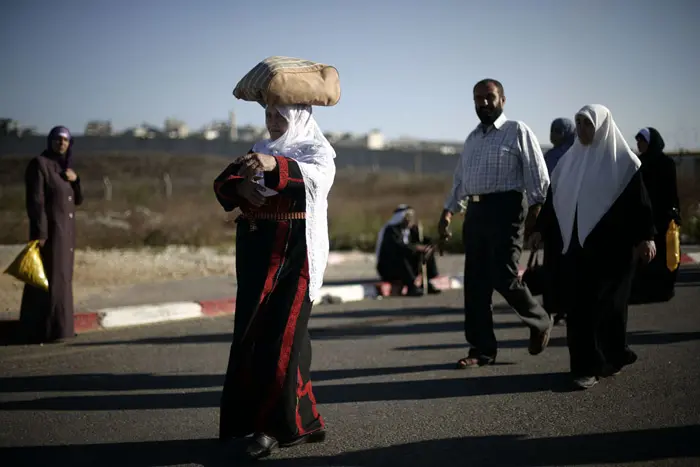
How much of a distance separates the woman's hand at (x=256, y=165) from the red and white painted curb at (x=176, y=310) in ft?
17.0

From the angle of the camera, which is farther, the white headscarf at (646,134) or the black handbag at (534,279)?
the white headscarf at (646,134)

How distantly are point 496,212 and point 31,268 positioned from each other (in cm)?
422

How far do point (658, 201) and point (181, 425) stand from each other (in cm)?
455

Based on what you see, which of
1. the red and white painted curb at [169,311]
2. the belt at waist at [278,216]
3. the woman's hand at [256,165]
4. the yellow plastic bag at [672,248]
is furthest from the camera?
the red and white painted curb at [169,311]

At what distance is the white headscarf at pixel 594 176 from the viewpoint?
227 inches

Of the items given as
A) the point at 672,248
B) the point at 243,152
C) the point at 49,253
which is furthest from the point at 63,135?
the point at 243,152

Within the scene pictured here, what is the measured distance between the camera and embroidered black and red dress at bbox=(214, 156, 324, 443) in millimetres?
4270

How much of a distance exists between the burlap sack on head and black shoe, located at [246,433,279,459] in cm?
170

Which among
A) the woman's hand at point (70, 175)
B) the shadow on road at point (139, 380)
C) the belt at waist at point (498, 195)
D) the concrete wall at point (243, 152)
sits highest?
the concrete wall at point (243, 152)

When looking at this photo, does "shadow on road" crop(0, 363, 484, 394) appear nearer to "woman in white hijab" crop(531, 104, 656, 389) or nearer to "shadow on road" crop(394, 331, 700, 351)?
"shadow on road" crop(394, 331, 700, 351)

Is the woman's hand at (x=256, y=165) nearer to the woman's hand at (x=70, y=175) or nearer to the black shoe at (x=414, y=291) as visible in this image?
the woman's hand at (x=70, y=175)

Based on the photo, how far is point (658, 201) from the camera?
288 inches

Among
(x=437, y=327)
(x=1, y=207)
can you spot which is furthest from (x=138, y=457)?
(x=1, y=207)

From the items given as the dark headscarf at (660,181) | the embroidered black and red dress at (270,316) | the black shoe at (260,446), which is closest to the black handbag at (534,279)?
the dark headscarf at (660,181)
